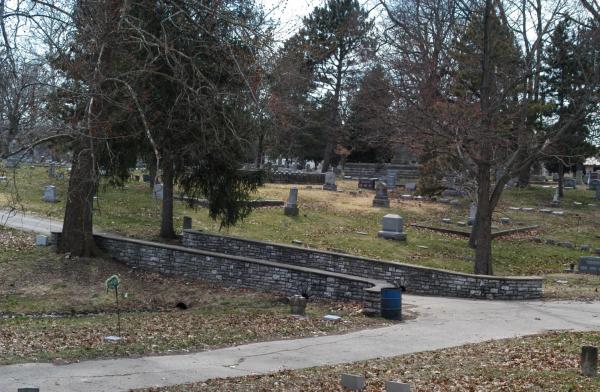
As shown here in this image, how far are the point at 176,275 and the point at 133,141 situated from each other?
5.71 m

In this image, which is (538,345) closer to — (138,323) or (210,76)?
(138,323)

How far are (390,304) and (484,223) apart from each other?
8.32 meters

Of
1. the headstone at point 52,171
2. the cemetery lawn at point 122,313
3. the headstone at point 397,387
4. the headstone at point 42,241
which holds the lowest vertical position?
the cemetery lawn at point 122,313

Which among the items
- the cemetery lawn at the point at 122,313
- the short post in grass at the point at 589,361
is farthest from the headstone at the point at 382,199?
the short post in grass at the point at 589,361

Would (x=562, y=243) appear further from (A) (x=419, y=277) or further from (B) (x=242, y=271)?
(B) (x=242, y=271)

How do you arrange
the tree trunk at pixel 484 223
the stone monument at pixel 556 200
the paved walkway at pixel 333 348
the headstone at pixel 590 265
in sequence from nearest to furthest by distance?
the paved walkway at pixel 333 348, the tree trunk at pixel 484 223, the headstone at pixel 590 265, the stone monument at pixel 556 200

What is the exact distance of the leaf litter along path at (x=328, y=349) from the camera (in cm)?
1003

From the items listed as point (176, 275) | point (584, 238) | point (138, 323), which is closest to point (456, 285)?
point (176, 275)

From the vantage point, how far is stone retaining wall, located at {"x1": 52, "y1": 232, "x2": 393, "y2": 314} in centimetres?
1689

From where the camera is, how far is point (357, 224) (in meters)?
32.8

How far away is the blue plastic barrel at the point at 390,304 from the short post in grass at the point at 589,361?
5.73 m

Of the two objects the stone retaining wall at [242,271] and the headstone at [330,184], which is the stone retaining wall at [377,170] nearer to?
the headstone at [330,184]

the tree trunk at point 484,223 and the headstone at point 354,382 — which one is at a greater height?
the tree trunk at point 484,223

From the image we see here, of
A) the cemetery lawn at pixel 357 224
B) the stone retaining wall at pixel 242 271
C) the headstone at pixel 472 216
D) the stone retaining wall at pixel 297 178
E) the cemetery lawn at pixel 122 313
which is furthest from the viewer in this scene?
the stone retaining wall at pixel 297 178
